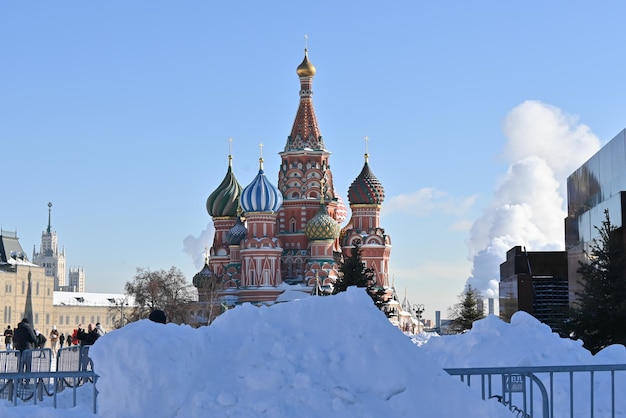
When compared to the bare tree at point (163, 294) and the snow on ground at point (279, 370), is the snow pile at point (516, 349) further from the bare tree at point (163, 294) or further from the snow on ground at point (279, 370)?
the bare tree at point (163, 294)

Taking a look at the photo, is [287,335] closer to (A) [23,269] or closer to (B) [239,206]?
(B) [239,206]

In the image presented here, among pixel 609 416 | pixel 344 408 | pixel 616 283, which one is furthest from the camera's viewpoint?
pixel 616 283

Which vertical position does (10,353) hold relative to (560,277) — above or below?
below

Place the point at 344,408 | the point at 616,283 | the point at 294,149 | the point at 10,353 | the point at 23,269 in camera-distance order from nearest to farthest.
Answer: the point at 344,408, the point at 10,353, the point at 616,283, the point at 294,149, the point at 23,269

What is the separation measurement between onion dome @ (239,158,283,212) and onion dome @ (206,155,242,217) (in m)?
6.79

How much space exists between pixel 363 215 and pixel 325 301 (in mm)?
60925

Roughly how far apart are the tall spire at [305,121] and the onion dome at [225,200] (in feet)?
20.9

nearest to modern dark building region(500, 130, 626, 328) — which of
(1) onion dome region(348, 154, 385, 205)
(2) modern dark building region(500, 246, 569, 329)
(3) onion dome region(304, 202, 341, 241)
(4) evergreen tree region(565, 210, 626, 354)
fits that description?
(2) modern dark building region(500, 246, 569, 329)

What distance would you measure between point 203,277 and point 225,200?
5.58 metres

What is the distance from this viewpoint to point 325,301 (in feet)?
32.5

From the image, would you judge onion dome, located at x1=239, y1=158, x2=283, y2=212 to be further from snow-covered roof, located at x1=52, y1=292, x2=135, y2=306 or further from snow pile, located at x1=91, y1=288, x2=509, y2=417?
snow-covered roof, located at x1=52, y1=292, x2=135, y2=306

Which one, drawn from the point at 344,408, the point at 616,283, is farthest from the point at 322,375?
the point at 616,283

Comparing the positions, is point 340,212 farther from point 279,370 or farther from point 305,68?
point 279,370

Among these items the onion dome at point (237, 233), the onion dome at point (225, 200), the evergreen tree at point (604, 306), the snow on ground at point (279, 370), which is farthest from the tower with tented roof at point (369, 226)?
the snow on ground at point (279, 370)
